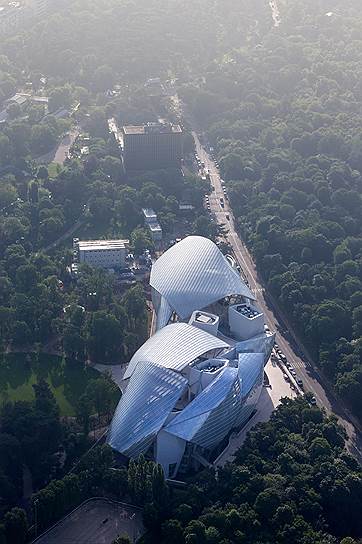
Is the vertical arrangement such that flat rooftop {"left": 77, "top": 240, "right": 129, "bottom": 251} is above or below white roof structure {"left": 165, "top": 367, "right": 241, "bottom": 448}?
below

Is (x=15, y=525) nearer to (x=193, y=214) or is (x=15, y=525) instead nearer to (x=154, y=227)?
(x=154, y=227)

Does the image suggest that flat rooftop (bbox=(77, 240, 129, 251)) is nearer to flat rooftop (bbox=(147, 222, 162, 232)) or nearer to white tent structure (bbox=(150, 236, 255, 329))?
flat rooftop (bbox=(147, 222, 162, 232))

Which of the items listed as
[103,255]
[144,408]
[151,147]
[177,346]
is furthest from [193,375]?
[151,147]

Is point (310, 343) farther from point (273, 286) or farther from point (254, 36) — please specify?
point (254, 36)

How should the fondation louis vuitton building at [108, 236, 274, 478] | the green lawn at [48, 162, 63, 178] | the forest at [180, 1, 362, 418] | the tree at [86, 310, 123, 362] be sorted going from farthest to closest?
the green lawn at [48, 162, 63, 178], the forest at [180, 1, 362, 418], the tree at [86, 310, 123, 362], the fondation louis vuitton building at [108, 236, 274, 478]

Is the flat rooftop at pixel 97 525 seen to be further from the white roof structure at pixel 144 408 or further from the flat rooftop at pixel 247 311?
the flat rooftop at pixel 247 311

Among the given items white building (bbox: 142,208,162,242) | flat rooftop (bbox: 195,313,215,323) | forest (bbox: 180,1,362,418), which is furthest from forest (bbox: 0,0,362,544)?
flat rooftop (bbox: 195,313,215,323)

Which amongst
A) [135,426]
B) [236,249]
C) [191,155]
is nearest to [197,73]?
[191,155]
